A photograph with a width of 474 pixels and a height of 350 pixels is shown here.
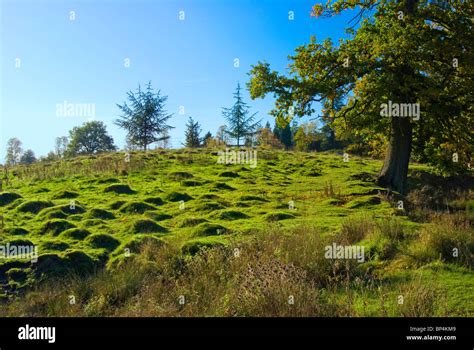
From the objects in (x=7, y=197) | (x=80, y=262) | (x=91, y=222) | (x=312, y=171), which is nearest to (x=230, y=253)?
(x=80, y=262)

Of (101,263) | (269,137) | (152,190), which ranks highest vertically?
(269,137)

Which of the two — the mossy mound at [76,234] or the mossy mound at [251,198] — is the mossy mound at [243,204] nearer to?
the mossy mound at [251,198]

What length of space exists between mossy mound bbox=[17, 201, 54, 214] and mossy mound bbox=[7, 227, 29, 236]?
2527 millimetres

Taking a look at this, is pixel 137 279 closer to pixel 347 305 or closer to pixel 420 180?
pixel 347 305

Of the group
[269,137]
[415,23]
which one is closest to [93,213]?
[415,23]

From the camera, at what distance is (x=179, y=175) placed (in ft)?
77.4

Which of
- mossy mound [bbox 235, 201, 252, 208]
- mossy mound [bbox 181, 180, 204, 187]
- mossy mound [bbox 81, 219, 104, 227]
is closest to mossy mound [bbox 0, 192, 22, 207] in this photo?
mossy mound [bbox 81, 219, 104, 227]

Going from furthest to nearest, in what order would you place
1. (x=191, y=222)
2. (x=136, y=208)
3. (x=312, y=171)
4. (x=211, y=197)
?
(x=312, y=171), (x=211, y=197), (x=136, y=208), (x=191, y=222)

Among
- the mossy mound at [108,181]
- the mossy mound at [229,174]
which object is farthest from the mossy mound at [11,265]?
the mossy mound at [229,174]

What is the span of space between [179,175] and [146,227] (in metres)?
10.6

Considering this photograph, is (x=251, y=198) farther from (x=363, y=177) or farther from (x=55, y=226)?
(x=363, y=177)

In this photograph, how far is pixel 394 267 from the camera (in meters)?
8.58

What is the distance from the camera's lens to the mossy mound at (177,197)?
17.7 meters

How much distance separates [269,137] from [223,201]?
53.2 metres
